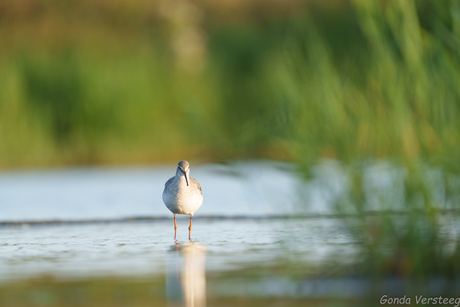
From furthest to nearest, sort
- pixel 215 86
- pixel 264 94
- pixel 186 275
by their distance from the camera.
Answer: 1. pixel 215 86
2. pixel 264 94
3. pixel 186 275

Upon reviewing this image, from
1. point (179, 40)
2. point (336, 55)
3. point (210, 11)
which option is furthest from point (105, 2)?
point (336, 55)

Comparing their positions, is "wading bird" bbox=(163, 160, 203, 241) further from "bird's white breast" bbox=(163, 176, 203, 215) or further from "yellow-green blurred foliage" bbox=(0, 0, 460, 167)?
"yellow-green blurred foliage" bbox=(0, 0, 460, 167)

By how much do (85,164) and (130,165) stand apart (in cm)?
72

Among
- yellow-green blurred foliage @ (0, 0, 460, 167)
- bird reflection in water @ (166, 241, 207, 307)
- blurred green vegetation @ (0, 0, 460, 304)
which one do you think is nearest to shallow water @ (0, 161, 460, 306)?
bird reflection in water @ (166, 241, 207, 307)

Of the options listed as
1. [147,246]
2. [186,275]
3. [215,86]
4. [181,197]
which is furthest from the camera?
[215,86]

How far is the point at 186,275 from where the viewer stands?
4.96 meters

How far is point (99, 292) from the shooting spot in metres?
4.56

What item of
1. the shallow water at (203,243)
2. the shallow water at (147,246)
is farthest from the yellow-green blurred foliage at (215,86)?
the shallow water at (147,246)

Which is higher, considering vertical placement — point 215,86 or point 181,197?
point 215,86

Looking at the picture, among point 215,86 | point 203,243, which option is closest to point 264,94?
point 215,86

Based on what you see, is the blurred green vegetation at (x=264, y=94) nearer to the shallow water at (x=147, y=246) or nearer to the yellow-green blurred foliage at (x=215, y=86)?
the yellow-green blurred foliage at (x=215, y=86)

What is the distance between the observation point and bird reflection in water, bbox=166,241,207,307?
14.3ft

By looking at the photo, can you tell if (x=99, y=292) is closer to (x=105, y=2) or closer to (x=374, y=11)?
(x=374, y=11)

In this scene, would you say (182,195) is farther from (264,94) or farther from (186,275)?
(264,94)
